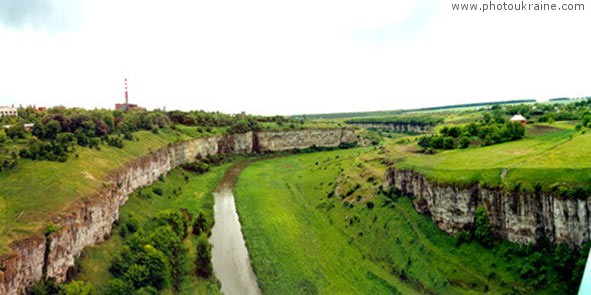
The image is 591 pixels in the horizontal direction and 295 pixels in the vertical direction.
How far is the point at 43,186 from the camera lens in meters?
33.0

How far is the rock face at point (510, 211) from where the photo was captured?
2295 cm

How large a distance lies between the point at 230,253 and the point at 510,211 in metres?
23.2

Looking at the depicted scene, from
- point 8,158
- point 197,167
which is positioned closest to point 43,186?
point 8,158

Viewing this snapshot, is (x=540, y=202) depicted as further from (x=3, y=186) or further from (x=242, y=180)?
(x=242, y=180)

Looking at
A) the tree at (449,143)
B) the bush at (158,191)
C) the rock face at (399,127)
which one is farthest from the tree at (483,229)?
the rock face at (399,127)

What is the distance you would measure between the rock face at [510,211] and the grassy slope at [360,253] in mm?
1473

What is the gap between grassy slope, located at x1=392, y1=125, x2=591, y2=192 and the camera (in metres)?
25.4

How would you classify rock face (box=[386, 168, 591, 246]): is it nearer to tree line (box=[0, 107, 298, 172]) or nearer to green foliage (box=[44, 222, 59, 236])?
green foliage (box=[44, 222, 59, 236])

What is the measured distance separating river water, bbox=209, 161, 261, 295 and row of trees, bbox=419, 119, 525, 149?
24.4 metres

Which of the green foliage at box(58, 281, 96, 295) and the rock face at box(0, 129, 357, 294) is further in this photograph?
the green foliage at box(58, 281, 96, 295)

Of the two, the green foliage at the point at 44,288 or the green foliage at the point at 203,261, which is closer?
the green foliage at the point at 44,288

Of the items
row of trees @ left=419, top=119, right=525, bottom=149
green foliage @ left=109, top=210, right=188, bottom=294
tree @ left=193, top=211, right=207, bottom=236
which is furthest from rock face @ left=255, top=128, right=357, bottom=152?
green foliage @ left=109, top=210, right=188, bottom=294

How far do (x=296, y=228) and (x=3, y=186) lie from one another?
24731 mm

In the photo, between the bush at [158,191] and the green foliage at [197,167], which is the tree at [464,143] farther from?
the green foliage at [197,167]
